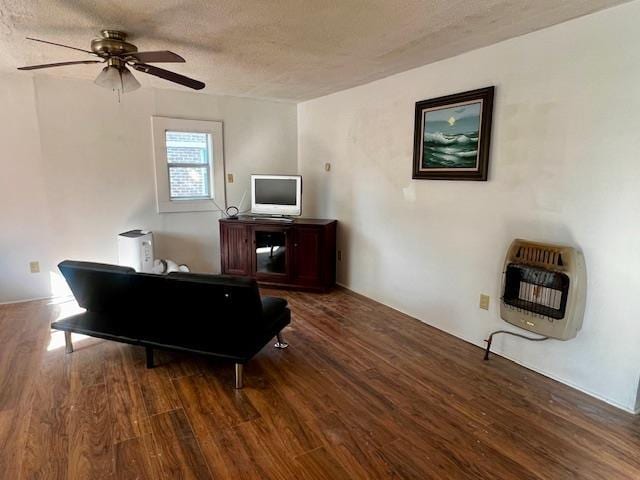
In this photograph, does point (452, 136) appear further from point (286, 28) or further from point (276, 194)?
point (276, 194)

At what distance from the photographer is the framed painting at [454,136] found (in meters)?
2.81

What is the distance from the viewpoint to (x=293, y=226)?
13.9ft

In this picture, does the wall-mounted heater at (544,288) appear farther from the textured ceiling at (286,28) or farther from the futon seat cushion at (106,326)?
the futon seat cushion at (106,326)

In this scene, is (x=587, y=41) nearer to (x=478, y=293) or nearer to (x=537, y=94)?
(x=537, y=94)

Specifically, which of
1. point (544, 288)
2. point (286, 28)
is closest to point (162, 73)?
point (286, 28)

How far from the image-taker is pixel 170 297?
2.39 m

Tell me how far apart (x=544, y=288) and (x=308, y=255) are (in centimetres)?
242

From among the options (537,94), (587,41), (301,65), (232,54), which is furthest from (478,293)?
(232,54)

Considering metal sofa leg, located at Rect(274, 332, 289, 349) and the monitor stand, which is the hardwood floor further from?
the monitor stand

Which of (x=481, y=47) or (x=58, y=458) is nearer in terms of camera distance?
(x=58, y=458)

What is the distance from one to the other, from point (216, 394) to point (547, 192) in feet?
8.16

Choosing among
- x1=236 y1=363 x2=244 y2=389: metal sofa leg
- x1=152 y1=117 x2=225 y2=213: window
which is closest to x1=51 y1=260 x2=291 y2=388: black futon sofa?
x1=236 y1=363 x2=244 y2=389: metal sofa leg

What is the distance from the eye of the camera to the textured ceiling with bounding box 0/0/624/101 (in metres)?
2.08

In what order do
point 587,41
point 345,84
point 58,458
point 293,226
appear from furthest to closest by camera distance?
point 293,226 → point 345,84 → point 587,41 → point 58,458
